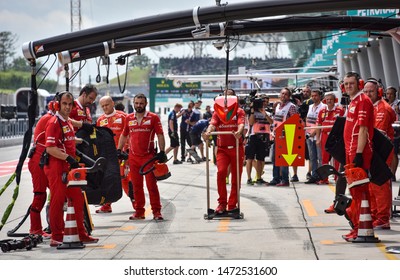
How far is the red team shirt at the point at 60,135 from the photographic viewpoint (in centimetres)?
1074

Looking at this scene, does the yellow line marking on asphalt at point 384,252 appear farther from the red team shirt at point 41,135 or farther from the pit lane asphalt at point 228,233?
the red team shirt at point 41,135

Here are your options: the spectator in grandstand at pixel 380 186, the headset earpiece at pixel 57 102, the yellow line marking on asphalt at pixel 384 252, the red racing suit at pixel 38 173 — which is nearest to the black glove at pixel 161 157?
the red racing suit at pixel 38 173

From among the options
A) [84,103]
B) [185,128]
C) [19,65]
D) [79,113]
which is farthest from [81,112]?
[19,65]

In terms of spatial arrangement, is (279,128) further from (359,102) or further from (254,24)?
(359,102)

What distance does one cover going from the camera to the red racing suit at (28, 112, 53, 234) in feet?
37.3

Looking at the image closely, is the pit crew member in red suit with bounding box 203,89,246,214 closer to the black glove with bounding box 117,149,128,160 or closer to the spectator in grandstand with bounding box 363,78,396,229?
the black glove with bounding box 117,149,128,160

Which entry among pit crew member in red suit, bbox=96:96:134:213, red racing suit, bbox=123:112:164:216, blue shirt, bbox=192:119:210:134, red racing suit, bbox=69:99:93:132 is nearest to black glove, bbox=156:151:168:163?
red racing suit, bbox=123:112:164:216

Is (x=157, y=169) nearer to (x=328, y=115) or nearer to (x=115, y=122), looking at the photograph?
(x=115, y=122)

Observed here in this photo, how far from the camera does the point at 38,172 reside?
11.5 metres

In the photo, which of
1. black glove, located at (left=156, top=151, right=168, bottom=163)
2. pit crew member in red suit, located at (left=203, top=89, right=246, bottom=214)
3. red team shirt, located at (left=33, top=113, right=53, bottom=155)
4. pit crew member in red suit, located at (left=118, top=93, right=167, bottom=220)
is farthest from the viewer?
pit crew member in red suit, located at (left=203, top=89, right=246, bottom=214)

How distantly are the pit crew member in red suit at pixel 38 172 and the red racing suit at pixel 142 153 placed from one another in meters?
2.29

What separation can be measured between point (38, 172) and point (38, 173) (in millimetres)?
12
